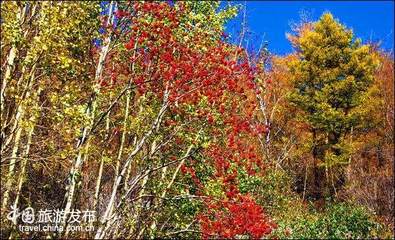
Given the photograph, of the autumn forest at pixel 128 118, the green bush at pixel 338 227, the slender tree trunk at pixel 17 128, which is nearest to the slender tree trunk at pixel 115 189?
the autumn forest at pixel 128 118

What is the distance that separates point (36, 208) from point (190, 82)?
506 cm

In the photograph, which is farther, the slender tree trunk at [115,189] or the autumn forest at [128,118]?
the slender tree trunk at [115,189]

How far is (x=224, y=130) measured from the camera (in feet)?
34.1

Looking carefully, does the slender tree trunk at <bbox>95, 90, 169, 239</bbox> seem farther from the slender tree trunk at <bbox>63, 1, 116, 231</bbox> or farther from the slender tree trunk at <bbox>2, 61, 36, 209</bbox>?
the slender tree trunk at <bbox>2, 61, 36, 209</bbox>

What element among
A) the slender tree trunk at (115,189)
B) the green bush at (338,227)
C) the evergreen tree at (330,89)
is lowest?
the green bush at (338,227)

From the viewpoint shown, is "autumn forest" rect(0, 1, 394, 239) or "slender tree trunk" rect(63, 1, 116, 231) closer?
"autumn forest" rect(0, 1, 394, 239)

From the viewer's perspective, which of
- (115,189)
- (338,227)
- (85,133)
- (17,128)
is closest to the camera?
(17,128)

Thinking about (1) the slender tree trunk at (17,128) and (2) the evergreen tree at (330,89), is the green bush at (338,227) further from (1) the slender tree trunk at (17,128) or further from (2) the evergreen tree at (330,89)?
(1) the slender tree trunk at (17,128)

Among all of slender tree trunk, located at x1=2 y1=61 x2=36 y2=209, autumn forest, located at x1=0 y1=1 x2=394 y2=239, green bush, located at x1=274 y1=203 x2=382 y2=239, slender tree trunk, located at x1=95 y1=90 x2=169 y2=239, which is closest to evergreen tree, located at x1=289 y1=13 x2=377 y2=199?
green bush, located at x1=274 y1=203 x2=382 y2=239

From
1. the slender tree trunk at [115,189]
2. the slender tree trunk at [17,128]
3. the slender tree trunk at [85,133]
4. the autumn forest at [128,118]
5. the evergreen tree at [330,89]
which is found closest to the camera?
the slender tree trunk at [17,128]

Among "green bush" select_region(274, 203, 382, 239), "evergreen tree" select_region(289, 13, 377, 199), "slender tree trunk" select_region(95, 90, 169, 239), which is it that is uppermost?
"evergreen tree" select_region(289, 13, 377, 199)

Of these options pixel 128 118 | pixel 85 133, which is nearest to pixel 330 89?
pixel 128 118

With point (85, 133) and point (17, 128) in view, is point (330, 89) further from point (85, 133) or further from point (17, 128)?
point (17, 128)

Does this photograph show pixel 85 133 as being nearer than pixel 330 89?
Yes
